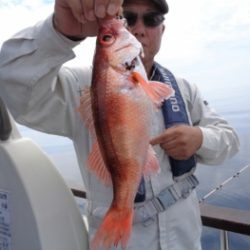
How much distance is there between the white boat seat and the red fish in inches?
23.8

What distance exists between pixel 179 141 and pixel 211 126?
45cm

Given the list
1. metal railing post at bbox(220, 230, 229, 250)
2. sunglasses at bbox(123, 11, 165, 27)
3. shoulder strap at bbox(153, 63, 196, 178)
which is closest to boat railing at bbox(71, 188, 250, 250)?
metal railing post at bbox(220, 230, 229, 250)

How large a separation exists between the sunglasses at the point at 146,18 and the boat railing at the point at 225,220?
124 cm

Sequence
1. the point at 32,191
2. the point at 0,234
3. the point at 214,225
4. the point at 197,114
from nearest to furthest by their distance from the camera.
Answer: the point at 32,191, the point at 0,234, the point at 197,114, the point at 214,225

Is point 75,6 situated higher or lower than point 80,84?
higher

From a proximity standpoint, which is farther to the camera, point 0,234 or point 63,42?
point 0,234

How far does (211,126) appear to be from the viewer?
211 cm

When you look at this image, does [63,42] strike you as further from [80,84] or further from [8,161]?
[8,161]

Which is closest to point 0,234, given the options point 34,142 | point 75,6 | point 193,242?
point 34,142

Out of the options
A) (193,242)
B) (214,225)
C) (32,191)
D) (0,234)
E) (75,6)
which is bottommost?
(214,225)

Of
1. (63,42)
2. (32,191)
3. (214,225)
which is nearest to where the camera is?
(63,42)

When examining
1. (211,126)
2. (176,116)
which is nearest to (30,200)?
(176,116)

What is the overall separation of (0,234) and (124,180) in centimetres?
97

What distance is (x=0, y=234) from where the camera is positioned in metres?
1.87
